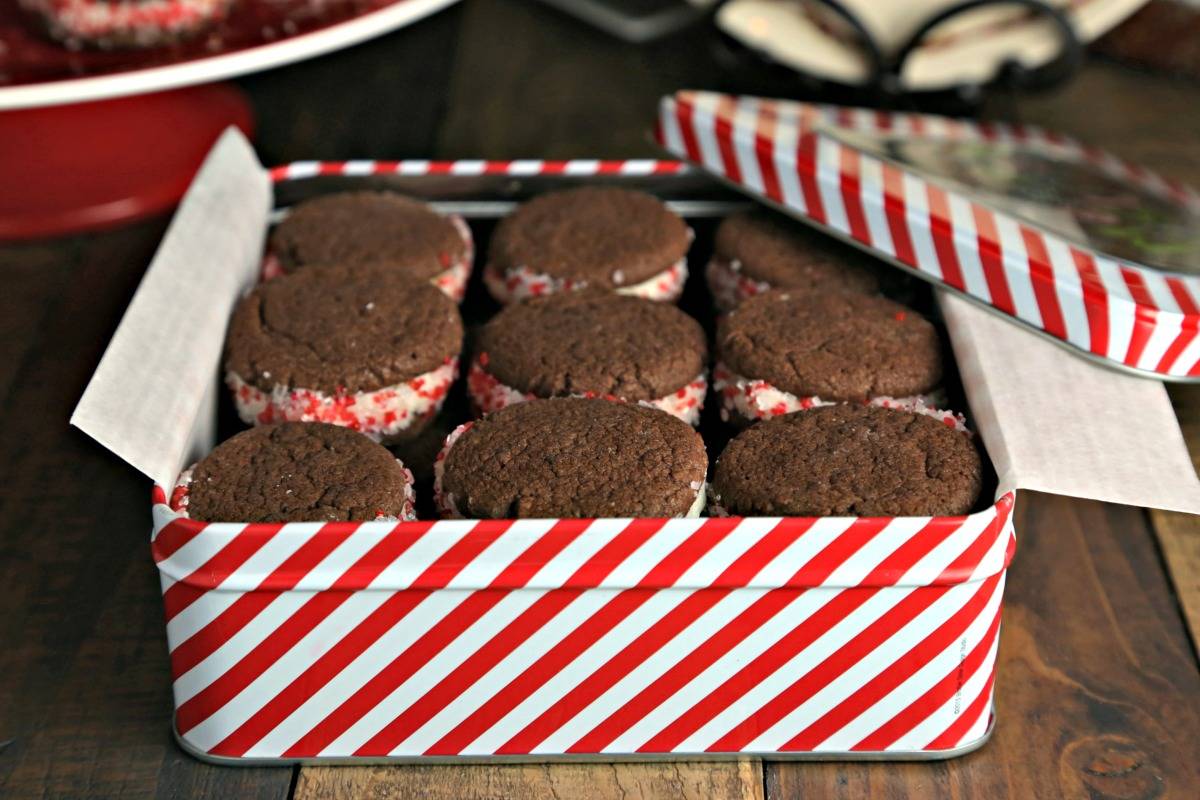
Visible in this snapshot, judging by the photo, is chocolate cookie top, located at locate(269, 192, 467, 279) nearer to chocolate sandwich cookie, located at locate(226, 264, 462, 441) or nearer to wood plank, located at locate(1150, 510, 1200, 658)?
chocolate sandwich cookie, located at locate(226, 264, 462, 441)

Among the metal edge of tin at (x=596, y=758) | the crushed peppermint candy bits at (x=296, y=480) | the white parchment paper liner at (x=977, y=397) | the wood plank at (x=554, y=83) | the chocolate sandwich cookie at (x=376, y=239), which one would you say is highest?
the white parchment paper liner at (x=977, y=397)

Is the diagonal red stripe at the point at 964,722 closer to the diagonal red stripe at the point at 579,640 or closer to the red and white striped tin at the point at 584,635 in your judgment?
the red and white striped tin at the point at 584,635

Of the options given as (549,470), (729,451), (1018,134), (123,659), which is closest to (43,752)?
(123,659)

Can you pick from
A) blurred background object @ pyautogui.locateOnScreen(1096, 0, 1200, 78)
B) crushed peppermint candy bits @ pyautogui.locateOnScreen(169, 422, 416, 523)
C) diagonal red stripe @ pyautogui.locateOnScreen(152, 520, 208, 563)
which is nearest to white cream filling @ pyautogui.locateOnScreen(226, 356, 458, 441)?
crushed peppermint candy bits @ pyautogui.locateOnScreen(169, 422, 416, 523)

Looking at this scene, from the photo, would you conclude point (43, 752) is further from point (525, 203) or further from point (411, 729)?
point (525, 203)

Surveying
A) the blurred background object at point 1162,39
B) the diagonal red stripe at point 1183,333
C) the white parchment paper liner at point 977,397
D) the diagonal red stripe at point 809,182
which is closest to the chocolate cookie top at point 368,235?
the white parchment paper liner at point 977,397
